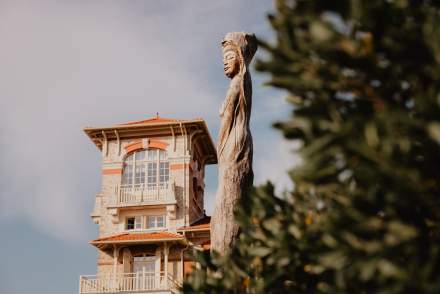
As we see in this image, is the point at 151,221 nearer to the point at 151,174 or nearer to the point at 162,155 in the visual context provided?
the point at 151,174

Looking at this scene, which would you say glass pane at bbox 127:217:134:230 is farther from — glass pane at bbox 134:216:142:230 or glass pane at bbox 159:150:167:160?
glass pane at bbox 159:150:167:160

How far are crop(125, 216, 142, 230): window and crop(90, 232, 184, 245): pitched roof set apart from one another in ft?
3.05

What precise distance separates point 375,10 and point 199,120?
3157cm

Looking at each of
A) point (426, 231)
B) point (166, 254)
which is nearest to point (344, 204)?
point (426, 231)

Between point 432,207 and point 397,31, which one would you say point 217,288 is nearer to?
point 432,207

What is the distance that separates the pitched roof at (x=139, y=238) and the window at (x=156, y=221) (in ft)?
3.15

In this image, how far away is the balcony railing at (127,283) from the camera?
105 ft

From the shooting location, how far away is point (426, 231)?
3.35 metres

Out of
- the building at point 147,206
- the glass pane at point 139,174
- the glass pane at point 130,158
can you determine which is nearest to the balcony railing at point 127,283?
the building at point 147,206

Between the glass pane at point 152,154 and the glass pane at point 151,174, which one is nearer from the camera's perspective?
the glass pane at point 151,174

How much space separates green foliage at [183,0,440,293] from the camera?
2.85 metres

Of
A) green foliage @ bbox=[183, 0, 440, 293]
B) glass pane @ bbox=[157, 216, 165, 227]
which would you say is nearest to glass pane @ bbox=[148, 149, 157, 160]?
glass pane @ bbox=[157, 216, 165, 227]

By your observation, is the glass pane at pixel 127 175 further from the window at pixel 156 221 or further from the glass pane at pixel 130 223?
the window at pixel 156 221

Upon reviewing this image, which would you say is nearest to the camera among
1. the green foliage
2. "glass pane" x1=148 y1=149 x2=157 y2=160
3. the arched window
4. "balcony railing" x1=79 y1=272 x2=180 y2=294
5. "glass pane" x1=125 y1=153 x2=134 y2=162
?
the green foliage
